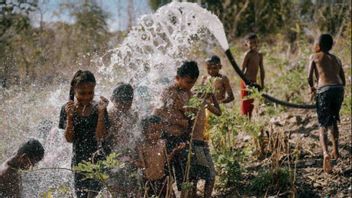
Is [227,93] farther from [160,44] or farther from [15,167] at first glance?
[15,167]

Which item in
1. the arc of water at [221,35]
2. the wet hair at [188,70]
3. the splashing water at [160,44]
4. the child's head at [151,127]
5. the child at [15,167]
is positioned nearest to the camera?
the child at [15,167]

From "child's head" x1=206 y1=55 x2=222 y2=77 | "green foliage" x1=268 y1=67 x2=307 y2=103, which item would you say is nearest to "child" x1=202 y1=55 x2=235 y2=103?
"child's head" x1=206 y1=55 x2=222 y2=77

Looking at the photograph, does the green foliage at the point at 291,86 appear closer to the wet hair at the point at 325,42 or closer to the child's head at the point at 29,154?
the wet hair at the point at 325,42

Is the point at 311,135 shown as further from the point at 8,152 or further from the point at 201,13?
the point at 8,152

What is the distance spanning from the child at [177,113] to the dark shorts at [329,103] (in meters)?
1.70

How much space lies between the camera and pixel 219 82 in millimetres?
5961

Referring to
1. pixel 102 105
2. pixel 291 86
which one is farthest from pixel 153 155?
pixel 291 86

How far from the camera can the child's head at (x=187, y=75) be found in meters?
4.36

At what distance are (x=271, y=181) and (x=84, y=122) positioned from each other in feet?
6.56

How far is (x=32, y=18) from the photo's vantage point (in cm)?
1188

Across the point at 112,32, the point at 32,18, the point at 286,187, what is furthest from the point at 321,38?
the point at 112,32

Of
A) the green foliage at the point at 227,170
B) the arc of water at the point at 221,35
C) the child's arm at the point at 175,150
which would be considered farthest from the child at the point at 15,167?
the arc of water at the point at 221,35

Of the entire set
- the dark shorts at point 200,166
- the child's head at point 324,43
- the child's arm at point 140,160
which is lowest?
the dark shorts at point 200,166

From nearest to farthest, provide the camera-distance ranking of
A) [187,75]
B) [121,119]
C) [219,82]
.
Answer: [121,119] → [187,75] → [219,82]
